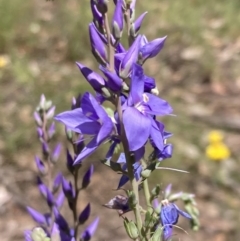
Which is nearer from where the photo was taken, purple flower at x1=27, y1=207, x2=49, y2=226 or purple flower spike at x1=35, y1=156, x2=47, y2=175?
purple flower at x1=27, y1=207, x2=49, y2=226

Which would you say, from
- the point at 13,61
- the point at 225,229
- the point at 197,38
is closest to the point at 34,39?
the point at 13,61

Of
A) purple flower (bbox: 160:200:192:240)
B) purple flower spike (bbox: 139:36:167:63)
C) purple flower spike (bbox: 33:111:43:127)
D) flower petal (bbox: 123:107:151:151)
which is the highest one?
purple flower spike (bbox: 33:111:43:127)

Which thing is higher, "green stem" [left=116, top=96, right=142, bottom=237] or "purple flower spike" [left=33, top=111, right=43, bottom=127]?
"purple flower spike" [left=33, top=111, right=43, bottom=127]

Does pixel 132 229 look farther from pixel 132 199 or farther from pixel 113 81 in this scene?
pixel 113 81

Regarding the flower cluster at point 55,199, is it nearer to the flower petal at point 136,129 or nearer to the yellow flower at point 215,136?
the flower petal at point 136,129

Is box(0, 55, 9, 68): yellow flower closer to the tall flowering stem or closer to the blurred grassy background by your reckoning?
the blurred grassy background

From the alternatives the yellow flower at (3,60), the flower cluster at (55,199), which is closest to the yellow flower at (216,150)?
the yellow flower at (3,60)

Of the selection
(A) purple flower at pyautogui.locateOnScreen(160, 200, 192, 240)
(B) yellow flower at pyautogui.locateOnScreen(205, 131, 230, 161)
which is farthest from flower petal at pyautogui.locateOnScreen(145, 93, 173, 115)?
(B) yellow flower at pyautogui.locateOnScreen(205, 131, 230, 161)
